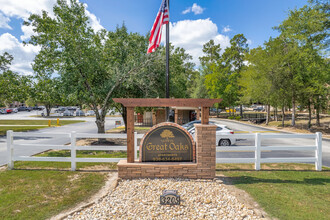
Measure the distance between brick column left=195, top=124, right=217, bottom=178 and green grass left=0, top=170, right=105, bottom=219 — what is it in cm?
315

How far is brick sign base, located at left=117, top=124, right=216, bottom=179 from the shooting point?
5684mm

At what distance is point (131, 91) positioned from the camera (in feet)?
46.6

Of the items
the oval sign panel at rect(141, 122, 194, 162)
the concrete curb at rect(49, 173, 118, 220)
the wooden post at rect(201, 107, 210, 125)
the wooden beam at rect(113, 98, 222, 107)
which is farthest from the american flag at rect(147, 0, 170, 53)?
the concrete curb at rect(49, 173, 118, 220)

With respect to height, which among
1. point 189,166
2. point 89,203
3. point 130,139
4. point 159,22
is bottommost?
point 89,203

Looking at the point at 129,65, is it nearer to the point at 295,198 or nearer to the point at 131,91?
the point at 131,91

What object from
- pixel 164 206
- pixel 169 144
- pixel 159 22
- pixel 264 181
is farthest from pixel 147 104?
pixel 264 181

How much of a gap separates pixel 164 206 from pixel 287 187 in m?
3.88

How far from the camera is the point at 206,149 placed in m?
5.80

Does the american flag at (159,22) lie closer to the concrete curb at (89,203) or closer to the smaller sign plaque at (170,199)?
the concrete curb at (89,203)

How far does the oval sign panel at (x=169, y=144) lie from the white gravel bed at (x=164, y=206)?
0.91 metres

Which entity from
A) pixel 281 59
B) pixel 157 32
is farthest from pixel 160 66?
pixel 281 59

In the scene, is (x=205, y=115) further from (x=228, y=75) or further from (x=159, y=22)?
(x=228, y=75)

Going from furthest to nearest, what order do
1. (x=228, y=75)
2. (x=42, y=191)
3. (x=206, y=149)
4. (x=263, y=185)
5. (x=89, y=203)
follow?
1. (x=228, y=75)
2. (x=206, y=149)
3. (x=263, y=185)
4. (x=42, y=191)
5. (x=89, y=203)

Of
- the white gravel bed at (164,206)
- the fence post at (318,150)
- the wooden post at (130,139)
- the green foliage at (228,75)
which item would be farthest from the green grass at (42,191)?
the green foliage at (228,75)
